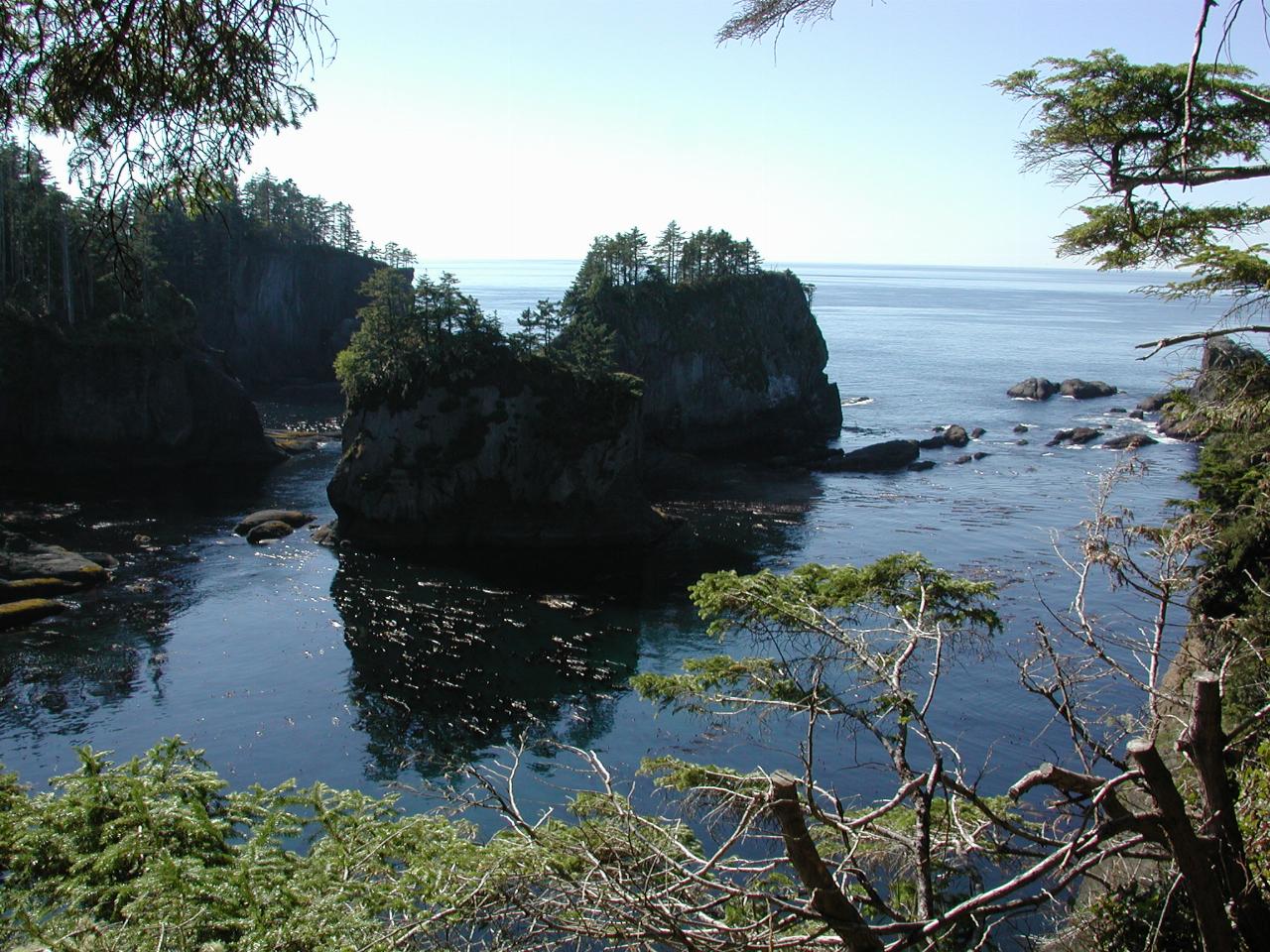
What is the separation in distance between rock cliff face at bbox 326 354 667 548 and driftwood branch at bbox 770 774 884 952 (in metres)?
41.2

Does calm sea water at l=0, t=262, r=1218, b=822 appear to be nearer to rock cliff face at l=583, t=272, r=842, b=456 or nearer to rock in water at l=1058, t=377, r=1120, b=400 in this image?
rock cliff face at l=583, t=272, r=842, b=456

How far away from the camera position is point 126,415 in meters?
61.7

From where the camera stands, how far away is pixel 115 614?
36844 millimetres

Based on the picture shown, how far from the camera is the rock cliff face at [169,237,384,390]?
9719 centimetres

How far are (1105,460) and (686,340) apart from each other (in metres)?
31.1

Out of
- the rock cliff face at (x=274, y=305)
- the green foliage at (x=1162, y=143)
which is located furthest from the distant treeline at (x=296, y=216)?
the green foliage at (x=1162, y=143)

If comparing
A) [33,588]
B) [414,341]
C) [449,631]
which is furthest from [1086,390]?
[33,588]

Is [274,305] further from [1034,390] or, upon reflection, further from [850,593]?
[850,593]

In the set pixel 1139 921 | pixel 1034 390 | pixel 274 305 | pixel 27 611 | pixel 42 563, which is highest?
pixel 274 305

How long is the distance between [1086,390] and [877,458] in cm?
3827

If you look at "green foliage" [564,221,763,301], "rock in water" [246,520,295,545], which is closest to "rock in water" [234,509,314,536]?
→ "rock in water" [246,520,295,545]

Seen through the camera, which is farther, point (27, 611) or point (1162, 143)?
point (27, 611)

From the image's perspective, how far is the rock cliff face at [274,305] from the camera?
9719cm

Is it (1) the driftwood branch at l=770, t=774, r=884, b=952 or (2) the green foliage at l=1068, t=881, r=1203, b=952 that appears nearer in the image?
(1) the driftwood branch at l=770, t=774, r=884, b=952
